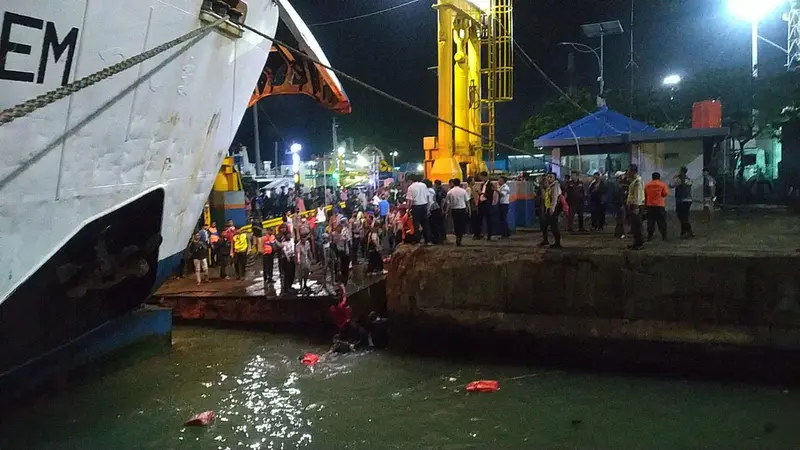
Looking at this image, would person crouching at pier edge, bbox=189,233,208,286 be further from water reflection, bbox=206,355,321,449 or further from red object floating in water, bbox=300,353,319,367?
red object floating in water, bbox=300,353,319,367

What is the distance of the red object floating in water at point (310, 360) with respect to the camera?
9.79 metres

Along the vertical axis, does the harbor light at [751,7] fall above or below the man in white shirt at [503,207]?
above

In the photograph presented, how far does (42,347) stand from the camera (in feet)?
23.5

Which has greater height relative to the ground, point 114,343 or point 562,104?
point 562,104

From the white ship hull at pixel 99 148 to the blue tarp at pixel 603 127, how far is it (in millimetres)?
11487

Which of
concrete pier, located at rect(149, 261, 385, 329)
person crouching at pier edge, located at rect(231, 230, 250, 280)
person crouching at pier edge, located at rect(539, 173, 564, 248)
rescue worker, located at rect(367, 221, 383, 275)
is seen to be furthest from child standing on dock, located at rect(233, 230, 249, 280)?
person crouching at pier edge, located at rect(539, 173, 564, 248)

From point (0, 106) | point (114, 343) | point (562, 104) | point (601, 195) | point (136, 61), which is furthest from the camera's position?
point (562, 104)

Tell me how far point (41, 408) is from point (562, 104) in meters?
25.0

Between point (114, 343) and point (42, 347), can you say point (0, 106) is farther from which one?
point (114, 343)

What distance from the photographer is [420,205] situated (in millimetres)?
11148

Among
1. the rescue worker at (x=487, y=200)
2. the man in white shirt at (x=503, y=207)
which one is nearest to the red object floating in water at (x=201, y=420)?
the rescue worker at (x=487, y=200)

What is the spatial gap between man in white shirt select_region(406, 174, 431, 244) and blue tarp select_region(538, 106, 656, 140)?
8.03 metres

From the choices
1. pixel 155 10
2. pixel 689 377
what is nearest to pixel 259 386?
pixel 155 10

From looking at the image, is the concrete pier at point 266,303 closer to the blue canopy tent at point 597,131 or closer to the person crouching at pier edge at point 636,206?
the person crouching at pier edge at point 636,206
